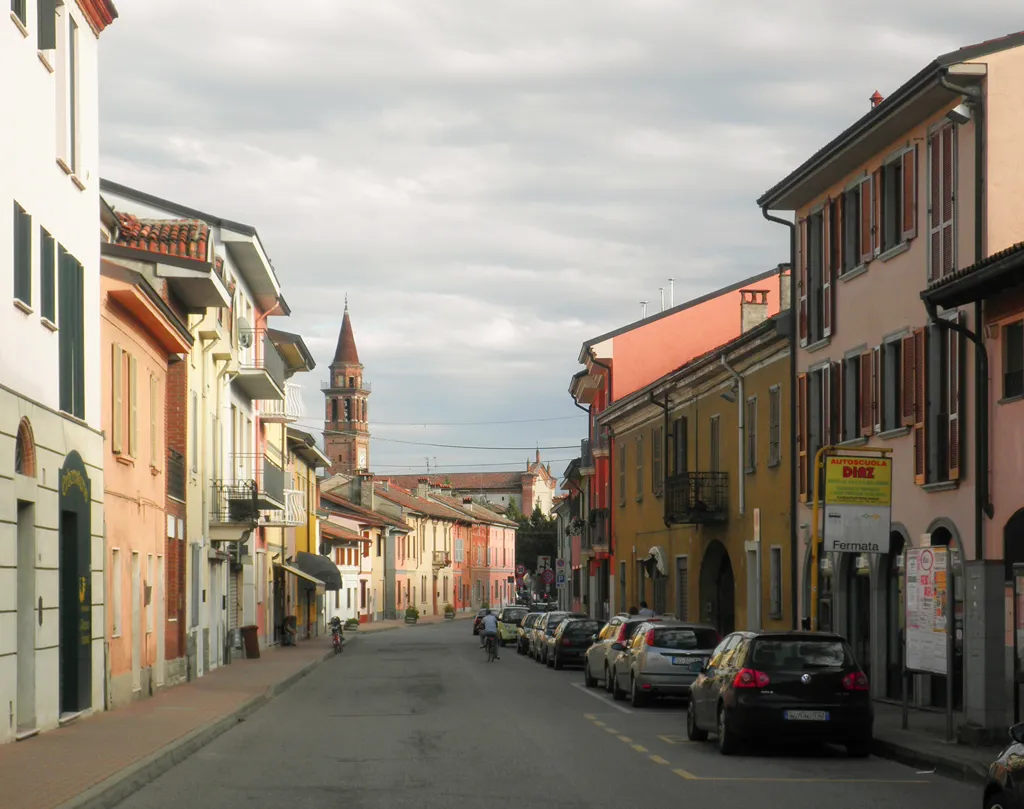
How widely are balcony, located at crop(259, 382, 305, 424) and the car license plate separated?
97.6ft

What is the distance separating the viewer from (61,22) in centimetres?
2014

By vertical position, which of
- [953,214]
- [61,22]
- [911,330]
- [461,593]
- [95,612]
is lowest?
[461,593]

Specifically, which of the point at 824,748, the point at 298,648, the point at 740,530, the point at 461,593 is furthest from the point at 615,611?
the point at 461,593

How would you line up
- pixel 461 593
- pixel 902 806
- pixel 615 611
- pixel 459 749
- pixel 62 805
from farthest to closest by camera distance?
pixel 461 593, pixel 615 611, pixel 459 749, pixel 902 806, pixel 62 805

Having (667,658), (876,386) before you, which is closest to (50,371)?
(667,658)

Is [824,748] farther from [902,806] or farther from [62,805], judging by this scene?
[62,805]

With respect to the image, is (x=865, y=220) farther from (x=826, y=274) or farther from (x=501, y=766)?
(x=501, y=766)

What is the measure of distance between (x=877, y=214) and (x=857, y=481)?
260 inches

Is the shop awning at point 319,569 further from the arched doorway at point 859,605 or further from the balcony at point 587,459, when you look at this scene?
the arched doorway at point 859,605

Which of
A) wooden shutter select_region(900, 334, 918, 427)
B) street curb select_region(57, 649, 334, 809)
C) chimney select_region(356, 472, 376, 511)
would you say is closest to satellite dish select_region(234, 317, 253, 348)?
street curb select_region(57, 649, 334, 809)

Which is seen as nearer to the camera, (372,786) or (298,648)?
(372,786)

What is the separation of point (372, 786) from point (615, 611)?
40346 mm

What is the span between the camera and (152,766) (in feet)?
51.1

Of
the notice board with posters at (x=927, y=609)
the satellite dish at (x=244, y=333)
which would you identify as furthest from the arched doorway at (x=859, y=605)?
the satellite dish at (x=244, y=333)
